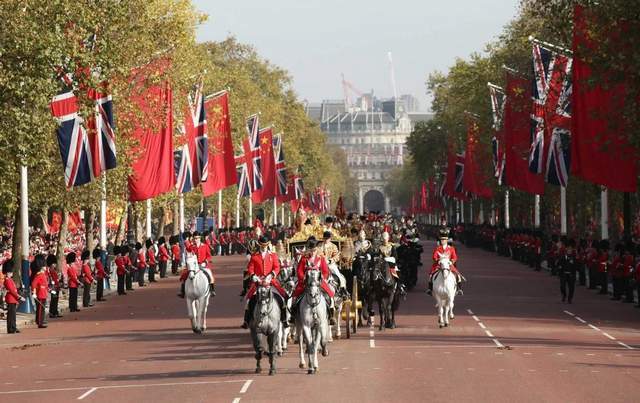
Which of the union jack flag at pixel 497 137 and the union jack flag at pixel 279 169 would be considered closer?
the union jack flag at pixel 497 137

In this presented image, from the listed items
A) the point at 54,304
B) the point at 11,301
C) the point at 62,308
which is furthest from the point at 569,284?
the point at 11,301


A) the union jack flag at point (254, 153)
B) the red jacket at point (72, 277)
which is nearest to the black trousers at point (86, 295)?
the red jacket at point (72, 277)

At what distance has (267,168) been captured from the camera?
9312 cm

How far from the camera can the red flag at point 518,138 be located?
61188 mm

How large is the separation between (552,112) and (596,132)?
12.9 metres

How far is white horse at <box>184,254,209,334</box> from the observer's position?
104ft

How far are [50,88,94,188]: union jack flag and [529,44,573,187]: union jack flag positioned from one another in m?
16.3

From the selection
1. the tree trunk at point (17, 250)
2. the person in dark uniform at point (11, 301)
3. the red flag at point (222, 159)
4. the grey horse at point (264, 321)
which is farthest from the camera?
the red flag at point (222, 159)

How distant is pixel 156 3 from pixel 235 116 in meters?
42.7

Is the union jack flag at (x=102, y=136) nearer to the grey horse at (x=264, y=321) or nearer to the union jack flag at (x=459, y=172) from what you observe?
the grey horse at (x=264, y=321)

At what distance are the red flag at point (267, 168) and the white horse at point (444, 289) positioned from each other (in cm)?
5728

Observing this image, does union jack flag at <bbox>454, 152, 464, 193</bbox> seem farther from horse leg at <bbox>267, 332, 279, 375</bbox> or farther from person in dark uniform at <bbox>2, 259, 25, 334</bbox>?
horse leg at <bbox>267, 332, 279, 375</bbox>

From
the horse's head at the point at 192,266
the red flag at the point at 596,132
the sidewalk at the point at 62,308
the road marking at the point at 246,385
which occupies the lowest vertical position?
the road marking at the point at 246,385

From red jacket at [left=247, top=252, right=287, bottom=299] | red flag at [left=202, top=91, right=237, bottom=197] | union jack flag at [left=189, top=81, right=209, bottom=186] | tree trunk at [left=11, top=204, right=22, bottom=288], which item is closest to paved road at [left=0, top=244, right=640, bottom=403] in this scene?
red jacket at [left=247, top=252, right=287, bottom=299]
